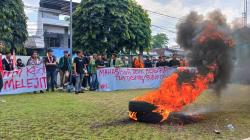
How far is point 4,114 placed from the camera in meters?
9.61

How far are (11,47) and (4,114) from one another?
14.5 m

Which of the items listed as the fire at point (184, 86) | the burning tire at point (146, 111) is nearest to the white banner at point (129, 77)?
the fire at point (184, 86)

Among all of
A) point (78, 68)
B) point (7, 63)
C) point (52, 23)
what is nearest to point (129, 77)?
point (78, 68)

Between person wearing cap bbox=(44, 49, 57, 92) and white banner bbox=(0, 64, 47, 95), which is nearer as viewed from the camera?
white banner bbox=(0, 64, 47, 95)

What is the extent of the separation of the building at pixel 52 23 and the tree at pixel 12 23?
643 inches

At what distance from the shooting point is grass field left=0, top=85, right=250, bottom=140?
7.32 metres

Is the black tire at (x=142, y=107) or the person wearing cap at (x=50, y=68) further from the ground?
the person wearing cap at (x=50, y=68)

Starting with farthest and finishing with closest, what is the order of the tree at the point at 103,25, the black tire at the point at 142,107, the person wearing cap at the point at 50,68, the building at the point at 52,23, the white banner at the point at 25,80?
the building at the point at 52,23 < the tree at the point at 103,25 < the person wearing cap at the point at 50,68 < the white banner at the point at 25,80 < the black tire at the point at 142,107

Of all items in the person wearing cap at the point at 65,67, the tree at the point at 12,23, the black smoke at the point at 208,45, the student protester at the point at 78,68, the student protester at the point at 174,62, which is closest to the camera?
the black smoke at the point at 208,45

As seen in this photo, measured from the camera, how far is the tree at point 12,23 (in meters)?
22.3

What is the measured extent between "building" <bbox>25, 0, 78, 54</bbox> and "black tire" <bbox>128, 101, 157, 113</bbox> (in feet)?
107

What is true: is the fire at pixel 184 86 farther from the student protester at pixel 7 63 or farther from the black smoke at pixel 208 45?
the student protester at pixel 7 63

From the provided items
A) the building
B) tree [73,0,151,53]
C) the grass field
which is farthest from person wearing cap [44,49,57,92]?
the building

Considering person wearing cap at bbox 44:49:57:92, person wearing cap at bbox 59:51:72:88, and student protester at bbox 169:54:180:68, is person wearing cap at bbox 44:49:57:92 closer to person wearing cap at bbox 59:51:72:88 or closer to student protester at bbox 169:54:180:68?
person wearing cap at bbox 59:51:72:88
